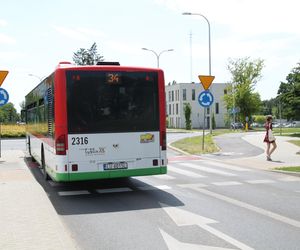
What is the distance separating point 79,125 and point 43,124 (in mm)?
2820

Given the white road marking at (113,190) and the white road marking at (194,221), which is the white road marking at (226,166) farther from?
the white road marking at (194,221)

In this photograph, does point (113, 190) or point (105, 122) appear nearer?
point (105, 122)

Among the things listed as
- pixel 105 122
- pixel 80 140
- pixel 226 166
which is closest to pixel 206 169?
pixel 226 166

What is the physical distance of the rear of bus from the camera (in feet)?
32.1

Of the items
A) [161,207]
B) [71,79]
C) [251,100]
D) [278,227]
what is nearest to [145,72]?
[71,79]

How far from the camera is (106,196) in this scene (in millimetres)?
10219

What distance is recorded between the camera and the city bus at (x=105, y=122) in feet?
31.9

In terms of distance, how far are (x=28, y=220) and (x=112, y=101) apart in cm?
352

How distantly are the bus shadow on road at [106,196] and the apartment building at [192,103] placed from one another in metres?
90.1

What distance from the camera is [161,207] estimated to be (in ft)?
28.8

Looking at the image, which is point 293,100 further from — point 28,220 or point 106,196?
point 28,220

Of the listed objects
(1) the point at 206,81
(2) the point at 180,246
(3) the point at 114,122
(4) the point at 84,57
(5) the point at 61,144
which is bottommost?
(2) the point at 180,246

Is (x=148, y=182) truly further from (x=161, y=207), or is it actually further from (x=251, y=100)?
(x=251, y=100)

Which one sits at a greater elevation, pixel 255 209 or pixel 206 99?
pixel 206 99
